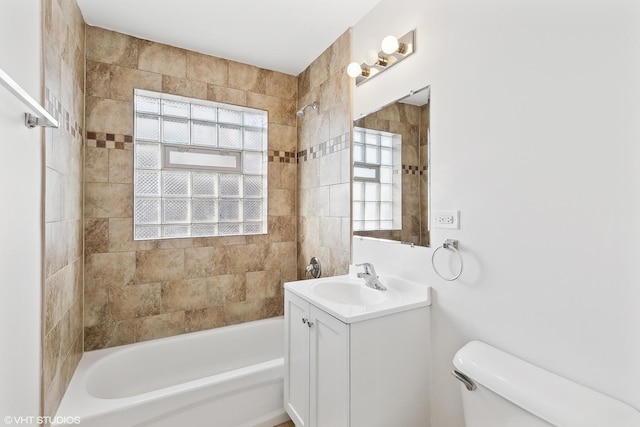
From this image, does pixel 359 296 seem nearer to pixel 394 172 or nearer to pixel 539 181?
pixel 394 172

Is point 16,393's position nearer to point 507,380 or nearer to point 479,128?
point 507,380

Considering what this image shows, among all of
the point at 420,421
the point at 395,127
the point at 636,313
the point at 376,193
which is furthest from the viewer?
the point at 376,193

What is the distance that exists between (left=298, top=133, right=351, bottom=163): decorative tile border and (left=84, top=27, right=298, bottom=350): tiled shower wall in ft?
0.65

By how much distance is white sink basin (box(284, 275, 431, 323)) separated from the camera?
1.31m

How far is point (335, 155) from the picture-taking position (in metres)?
2.25

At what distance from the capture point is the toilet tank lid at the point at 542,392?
0.81m

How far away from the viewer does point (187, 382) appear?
6.10 ft

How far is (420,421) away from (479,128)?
1414 millimetres

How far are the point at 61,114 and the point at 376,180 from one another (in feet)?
5.94

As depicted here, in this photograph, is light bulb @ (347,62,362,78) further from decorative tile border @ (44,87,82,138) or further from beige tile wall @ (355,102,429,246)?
decorative tile border @ (44,87,82,138)

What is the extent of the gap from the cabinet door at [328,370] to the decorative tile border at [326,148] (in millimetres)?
1217

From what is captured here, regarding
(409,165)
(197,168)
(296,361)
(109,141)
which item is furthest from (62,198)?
(409,165)

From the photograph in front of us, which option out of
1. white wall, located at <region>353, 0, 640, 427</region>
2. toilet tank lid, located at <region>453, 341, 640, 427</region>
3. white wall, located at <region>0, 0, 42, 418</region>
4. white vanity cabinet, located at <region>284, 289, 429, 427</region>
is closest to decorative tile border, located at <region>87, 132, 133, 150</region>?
white wall, located at <region>0, 0, 42, 418</region>

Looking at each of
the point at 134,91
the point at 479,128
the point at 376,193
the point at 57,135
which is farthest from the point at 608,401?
the point at 134,91
